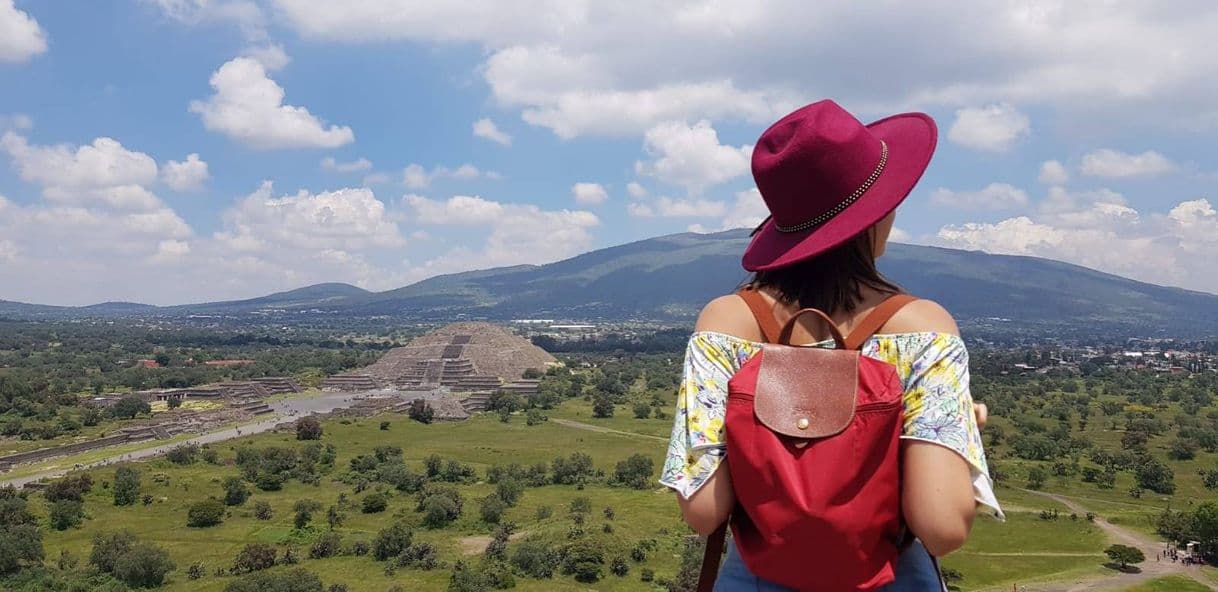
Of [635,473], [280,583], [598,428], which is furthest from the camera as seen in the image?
[598,428]

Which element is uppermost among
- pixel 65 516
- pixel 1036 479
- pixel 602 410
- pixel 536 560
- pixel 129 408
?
pixel 129 408

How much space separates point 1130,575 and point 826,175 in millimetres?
30440

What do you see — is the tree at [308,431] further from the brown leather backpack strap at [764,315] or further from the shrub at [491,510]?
the brown leather backpack strap at [764,315]

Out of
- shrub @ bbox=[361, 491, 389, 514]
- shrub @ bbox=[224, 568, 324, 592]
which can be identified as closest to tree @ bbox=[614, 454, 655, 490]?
shrub @ bbox=[361, 491, 389, 514]

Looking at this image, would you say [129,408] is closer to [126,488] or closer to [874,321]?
[126,488]

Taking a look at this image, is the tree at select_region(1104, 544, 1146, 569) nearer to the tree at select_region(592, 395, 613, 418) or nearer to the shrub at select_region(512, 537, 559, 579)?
the shrub at select_region(512, 537, 559, 579)

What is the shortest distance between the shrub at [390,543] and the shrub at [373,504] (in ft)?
17.4

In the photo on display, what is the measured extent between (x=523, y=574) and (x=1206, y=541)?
23.9 m

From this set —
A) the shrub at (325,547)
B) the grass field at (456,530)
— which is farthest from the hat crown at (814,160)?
the shrub at (325,547)

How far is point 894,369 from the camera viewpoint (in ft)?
5.98

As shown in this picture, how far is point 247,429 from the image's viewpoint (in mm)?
52125

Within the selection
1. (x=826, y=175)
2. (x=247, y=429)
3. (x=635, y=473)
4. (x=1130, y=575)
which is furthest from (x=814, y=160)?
(x=247, y=429)

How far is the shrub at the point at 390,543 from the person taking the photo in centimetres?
2622

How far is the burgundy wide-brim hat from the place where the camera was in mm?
2012
